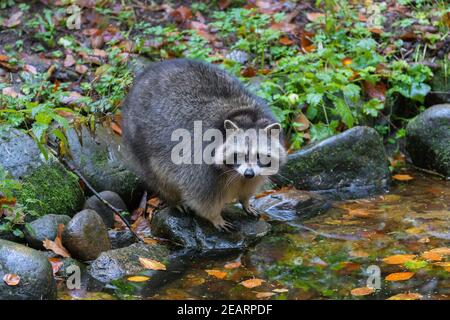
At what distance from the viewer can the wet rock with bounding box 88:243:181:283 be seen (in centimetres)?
463

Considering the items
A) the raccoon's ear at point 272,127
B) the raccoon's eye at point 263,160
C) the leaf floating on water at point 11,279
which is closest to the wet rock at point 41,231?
the leaf floating on water at point 11,279

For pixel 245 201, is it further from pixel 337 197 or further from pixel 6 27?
pixel 6 27

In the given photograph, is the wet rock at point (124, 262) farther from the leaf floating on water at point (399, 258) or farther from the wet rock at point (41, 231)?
the leaf floating on water at point (399, 258)

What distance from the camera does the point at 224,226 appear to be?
5.34 metres

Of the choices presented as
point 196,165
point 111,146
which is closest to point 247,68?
point 111,146

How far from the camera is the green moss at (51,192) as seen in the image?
5.27m

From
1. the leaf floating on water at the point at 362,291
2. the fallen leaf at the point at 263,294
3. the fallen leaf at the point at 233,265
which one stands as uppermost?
the leaf floating on water at the point at 362,291

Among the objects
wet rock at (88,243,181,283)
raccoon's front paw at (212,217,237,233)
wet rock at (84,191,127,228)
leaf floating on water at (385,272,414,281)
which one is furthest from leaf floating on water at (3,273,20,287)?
leaf floating on water at (385,272,414,281)

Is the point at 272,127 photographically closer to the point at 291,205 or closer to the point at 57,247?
the point at 291,205

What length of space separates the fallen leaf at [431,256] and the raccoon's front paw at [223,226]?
4.55ft

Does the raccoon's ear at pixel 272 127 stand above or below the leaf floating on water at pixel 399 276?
above

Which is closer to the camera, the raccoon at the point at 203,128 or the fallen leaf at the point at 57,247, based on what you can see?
the fallen leaf at the point at 57,247

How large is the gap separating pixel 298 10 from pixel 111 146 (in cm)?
327

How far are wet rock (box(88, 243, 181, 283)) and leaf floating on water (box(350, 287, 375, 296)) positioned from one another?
4.08 feet
